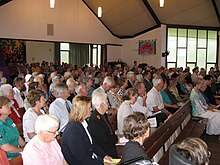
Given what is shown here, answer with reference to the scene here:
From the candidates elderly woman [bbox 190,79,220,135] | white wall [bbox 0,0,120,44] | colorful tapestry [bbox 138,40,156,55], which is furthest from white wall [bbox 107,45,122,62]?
elderly woman [bbox 190,79,220,135]

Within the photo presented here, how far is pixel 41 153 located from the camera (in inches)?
112

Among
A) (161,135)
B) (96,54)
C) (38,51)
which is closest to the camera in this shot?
(161,135)

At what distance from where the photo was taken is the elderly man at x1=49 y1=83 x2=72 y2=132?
4572 mm

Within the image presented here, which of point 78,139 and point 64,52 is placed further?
point 64,52

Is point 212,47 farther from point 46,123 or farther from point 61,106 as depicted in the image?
point 46,123

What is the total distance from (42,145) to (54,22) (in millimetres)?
11626

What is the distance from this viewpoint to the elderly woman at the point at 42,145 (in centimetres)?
277

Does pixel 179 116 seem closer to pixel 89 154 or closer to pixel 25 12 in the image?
pixel 89 154

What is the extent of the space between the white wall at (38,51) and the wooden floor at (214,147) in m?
13.1

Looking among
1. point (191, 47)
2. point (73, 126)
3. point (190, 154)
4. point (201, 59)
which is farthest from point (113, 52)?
point (190, 154)

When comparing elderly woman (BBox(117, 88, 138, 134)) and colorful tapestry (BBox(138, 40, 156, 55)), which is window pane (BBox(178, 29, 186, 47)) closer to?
colorful tapestry (BBox(138, 40, 156, 55))

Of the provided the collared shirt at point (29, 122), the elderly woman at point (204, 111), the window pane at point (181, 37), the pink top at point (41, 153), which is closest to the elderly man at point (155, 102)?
the elderly woman at point (204, 111)

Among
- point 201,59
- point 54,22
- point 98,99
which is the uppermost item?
point 54,22

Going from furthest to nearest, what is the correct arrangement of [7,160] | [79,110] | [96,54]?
[96,54] → [79,110] → [7,160]
